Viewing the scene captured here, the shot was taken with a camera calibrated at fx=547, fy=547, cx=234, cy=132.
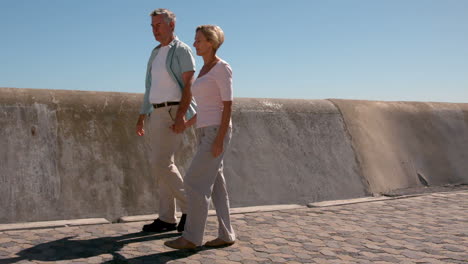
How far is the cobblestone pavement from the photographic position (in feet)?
12.7

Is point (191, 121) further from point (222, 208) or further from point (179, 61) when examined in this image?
point (222, 208)

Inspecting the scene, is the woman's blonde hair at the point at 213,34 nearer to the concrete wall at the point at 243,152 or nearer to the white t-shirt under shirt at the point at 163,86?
the white t-shirt under shirt at the point at 163,86

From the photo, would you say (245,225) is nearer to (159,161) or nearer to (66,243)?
(159,161)

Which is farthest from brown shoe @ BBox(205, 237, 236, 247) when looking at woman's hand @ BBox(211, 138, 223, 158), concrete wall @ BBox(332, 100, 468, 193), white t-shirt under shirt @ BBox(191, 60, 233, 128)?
concrete wall @ BBox(332, 100, 468, 193)

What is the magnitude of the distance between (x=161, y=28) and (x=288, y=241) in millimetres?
2020

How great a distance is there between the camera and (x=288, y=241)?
14.4 feet

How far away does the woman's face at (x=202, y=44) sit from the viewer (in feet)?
13.2

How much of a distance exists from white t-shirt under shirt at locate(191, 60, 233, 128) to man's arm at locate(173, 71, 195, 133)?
28cm

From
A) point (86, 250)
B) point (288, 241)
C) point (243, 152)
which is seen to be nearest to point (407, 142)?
point (243, 152)

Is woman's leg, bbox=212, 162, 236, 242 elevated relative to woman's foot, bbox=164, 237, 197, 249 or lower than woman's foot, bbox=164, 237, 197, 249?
elevated

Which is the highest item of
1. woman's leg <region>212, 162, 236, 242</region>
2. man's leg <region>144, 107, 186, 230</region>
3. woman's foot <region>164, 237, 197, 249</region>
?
man's leg <region>144, 107, 186, 230</region>

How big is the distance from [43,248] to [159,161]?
3.62 feet

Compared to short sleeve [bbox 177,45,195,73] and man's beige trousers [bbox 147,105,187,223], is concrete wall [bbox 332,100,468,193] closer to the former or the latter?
man's beige trousers [bbox 147,105,187,223]

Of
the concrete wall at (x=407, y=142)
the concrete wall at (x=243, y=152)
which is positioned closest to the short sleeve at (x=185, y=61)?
the concrete wall at (x=243, y=152)
